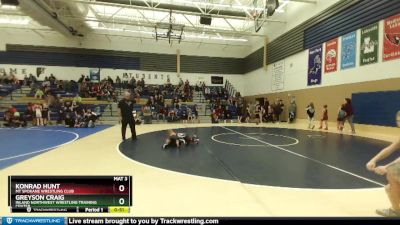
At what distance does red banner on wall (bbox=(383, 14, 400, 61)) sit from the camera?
380 inches

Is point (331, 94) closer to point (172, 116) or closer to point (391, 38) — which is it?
point (391, 38)

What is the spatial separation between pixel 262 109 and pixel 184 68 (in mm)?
9685

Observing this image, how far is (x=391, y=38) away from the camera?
9.88 m

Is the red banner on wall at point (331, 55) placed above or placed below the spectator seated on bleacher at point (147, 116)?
above

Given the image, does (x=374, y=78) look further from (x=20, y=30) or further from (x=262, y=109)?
(x=20, y=30)

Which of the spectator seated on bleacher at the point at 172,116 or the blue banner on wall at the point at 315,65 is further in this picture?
the spectator seated on bleacher at the point at 172,116

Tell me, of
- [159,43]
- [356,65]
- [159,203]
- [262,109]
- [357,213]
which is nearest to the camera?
[357,213]

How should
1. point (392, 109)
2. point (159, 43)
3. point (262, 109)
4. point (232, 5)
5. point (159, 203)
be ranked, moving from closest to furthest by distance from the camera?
point (159, 203) → point (392, 109) → point (232, 5) → point (262, 109) → point (159, 43)

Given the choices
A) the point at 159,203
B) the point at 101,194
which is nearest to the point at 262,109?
the point at 159,203

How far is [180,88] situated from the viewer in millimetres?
22500

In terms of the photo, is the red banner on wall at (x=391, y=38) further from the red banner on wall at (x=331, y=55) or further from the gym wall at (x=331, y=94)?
the red banner on wall at (x=331, y=55)

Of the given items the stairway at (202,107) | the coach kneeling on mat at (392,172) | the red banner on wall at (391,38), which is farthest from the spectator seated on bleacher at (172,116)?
the coach kneeling on mat at (392,172)
